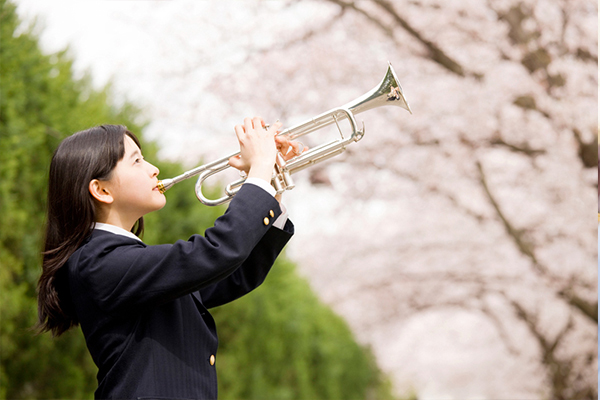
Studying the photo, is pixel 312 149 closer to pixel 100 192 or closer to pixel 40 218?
pixel 100 192

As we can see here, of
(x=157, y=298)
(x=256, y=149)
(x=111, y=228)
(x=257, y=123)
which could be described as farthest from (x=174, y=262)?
(x=257, y=123)

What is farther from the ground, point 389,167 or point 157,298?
point 157,298

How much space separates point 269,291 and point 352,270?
2.22 metres

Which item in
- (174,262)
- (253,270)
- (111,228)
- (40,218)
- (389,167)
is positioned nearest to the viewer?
(174,262)

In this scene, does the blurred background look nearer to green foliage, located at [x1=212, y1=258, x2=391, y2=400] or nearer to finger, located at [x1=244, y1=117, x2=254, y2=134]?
green foliage, located at [x1=212, y1=258, x2=391, y2=400]

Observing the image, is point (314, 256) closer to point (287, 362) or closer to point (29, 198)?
point (287, 362)

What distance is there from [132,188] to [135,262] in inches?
10.9

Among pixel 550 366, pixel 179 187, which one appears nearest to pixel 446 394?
pixel 550 366

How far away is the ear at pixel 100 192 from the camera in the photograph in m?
1.68

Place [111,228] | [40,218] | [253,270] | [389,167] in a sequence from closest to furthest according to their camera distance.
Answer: [111,228] < [253,270] < [40,218] < [389,167]

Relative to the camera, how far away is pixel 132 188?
170 cm

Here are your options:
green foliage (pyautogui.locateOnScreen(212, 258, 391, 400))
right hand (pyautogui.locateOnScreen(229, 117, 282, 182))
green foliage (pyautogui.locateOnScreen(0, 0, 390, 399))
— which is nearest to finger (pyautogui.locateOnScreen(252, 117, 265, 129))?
right hand (pyautogui.locateOnScreen(229, 117, 282, 182))

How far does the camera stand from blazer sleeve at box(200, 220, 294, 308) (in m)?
1.81

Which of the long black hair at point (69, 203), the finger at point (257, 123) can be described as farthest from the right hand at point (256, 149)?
the long black hair at point (69, 203)
